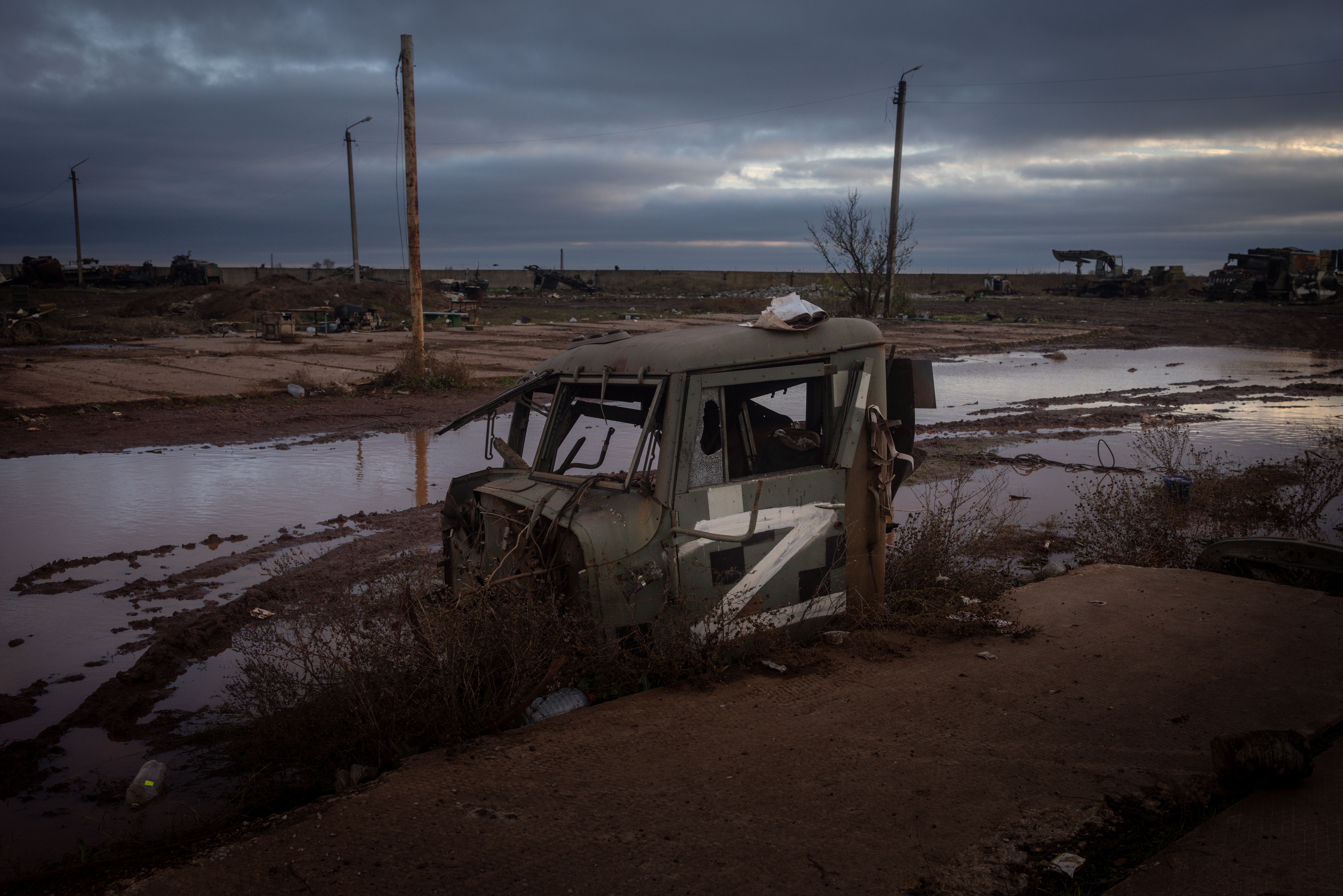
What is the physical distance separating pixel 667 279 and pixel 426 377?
2187 inches

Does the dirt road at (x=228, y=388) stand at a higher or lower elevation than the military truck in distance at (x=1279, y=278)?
lower

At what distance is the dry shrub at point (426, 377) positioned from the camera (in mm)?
17422

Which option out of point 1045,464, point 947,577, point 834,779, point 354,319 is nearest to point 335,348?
point 354,319

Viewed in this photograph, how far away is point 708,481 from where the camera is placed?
4.33 meters

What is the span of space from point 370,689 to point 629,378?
193 cm

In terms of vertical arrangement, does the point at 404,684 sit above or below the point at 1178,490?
below

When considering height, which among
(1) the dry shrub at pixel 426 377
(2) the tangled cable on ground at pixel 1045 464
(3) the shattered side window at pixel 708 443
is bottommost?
(2) the tangled cable on ground at pixel 1045 464

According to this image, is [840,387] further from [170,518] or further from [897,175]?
[897,175]

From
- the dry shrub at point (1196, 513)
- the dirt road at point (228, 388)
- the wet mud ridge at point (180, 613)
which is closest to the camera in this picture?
the wet mud ridge at point (180, 613)

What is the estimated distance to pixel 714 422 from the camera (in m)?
4.46

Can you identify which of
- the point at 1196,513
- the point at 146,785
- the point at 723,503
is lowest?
the point at 146,785

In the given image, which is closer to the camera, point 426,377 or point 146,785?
point 146,785

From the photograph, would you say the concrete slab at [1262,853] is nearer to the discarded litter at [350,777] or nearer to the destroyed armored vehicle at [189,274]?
the discarded litter at [350,777]

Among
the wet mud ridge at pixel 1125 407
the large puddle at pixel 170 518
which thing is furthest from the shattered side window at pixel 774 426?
the wet mud ridge at pixel 1125 407
